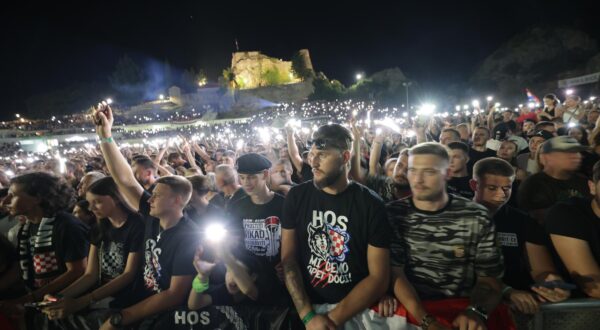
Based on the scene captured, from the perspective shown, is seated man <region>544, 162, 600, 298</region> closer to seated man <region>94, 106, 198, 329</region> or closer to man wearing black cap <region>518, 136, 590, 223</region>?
man wearing black cap <region>518, 136, 590, 223</region>

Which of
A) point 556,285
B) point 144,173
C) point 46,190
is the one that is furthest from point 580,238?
point 144,173

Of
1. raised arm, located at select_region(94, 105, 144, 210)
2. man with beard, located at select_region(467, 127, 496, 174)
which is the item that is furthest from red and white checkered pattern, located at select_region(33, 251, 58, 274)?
man with beard, located at select_region(467, 127, 496, 174)

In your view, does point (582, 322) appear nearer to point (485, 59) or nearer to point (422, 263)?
point (422, 263)

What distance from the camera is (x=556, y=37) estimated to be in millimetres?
48000

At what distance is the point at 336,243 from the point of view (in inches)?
97.4

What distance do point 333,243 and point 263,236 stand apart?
33.6 inches

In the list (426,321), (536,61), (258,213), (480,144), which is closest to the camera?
(426,321)

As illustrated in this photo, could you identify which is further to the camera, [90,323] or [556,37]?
[556,37]

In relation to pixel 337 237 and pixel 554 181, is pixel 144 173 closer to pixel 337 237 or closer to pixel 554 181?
pixel 337 237

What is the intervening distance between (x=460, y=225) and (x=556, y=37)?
61214mm

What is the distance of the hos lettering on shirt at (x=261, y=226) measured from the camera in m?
3.05

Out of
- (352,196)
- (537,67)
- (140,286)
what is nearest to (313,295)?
(352,196)

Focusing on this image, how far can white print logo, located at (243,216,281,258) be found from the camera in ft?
10.0

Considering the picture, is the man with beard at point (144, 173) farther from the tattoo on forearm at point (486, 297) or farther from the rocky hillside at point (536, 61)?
the rocky hillside at point (536, 61)
